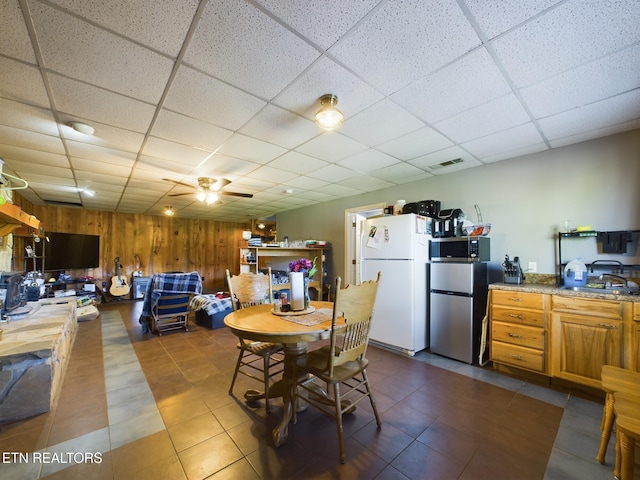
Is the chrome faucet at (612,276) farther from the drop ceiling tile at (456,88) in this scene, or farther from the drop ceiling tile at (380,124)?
the drop ceiling tile at (380,124)

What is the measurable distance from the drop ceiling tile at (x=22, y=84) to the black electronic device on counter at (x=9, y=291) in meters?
1.85

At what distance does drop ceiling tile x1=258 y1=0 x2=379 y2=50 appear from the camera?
1.26 m

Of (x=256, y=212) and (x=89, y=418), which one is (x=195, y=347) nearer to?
(x=89, y=418)

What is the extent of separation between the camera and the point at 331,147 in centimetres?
292

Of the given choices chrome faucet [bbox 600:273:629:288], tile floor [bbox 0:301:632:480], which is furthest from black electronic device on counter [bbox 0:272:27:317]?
chrome faucet [bbox 600:273:629:288]

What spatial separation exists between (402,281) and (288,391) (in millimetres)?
2016

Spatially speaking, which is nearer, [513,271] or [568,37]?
[568,37]

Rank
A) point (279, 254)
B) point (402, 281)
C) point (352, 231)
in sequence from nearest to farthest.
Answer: point (402, 281)
point (352, 231)
point (279, 254)

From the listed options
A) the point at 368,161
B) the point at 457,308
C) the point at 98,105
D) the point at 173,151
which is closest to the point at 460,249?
the point at 457,308

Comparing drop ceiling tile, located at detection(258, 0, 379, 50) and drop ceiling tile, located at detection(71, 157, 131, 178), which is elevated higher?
drop ceiling tile, located at detection(258, 0, 379, 50)

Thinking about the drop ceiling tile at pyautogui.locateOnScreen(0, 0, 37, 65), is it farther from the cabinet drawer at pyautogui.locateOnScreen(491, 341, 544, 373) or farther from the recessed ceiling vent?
the recessed ceiling vent

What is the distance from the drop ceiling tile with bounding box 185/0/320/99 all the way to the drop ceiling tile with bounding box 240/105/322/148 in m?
0.36

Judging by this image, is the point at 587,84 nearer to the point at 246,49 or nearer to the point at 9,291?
the point at 246,49

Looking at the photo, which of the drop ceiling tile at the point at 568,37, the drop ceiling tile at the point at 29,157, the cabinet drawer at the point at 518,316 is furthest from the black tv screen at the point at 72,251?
the cabinet drawer at the point at 518,316
